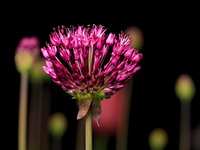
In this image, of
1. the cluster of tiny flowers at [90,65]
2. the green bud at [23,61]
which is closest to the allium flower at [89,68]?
the cluster of tiny flowers at [90,65]

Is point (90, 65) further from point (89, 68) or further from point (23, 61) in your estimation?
point (23, 61)

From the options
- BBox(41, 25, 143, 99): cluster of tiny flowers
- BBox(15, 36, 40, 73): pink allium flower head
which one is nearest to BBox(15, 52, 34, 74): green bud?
BBox(15, 36, 40, 73): pink allium flower head

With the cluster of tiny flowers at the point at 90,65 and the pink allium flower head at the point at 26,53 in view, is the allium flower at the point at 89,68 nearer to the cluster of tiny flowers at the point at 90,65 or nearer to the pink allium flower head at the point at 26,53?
the cluster of tiny flowers at the point at 90,65

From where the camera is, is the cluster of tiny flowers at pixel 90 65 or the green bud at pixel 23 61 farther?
the green bud at pixel 23 61

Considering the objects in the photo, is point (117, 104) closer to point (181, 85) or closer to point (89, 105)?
point (181, 85)

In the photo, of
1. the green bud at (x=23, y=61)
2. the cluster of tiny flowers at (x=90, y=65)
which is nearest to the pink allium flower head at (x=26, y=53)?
the green bud at (x=23, y=61)
